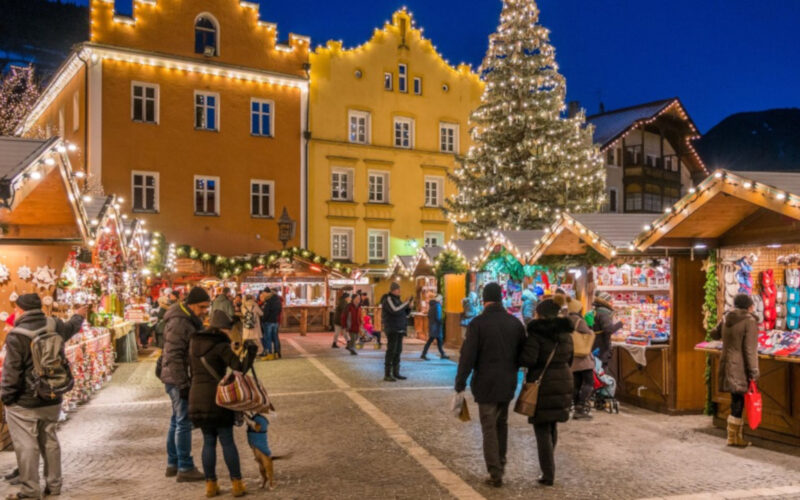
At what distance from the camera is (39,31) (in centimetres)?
4750

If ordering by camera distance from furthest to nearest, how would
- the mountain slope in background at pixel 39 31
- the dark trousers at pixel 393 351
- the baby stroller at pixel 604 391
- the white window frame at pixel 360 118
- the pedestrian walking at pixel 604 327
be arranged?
1. the mountain slope in background at pixel 39 31
2. the white window frame at pixel 360 118
3. the dark trousers at pixel 393 351
4. the pedestrian walking at pixel 604 327
5. the baby stroller at pixel 604 391

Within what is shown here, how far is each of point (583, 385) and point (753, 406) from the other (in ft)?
7.35

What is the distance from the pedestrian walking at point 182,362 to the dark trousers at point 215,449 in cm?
67

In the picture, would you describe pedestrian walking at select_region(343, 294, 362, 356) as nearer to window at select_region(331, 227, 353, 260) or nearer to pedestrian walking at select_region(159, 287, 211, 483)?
pedestrian walking at select_region(159, 287, 211, 483)

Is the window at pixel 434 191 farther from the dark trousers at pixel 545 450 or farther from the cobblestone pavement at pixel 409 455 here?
the dark trousers at pixel 545 450

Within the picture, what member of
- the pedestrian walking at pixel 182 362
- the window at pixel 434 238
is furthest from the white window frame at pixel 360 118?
the pedestrian walking at pixel 182 362

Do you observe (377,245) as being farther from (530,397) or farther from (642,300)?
(530,397)

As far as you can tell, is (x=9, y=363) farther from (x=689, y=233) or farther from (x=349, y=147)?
(x=349, y=147)

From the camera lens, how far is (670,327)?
10.5 m

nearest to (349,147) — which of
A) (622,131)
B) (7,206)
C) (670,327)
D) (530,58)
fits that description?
(530,58)

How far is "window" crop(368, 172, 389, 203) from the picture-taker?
32906 millimetres

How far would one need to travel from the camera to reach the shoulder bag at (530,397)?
21.1 feet

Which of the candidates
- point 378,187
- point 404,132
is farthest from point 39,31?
point 378,187

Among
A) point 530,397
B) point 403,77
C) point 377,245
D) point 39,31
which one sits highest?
point 39,31
